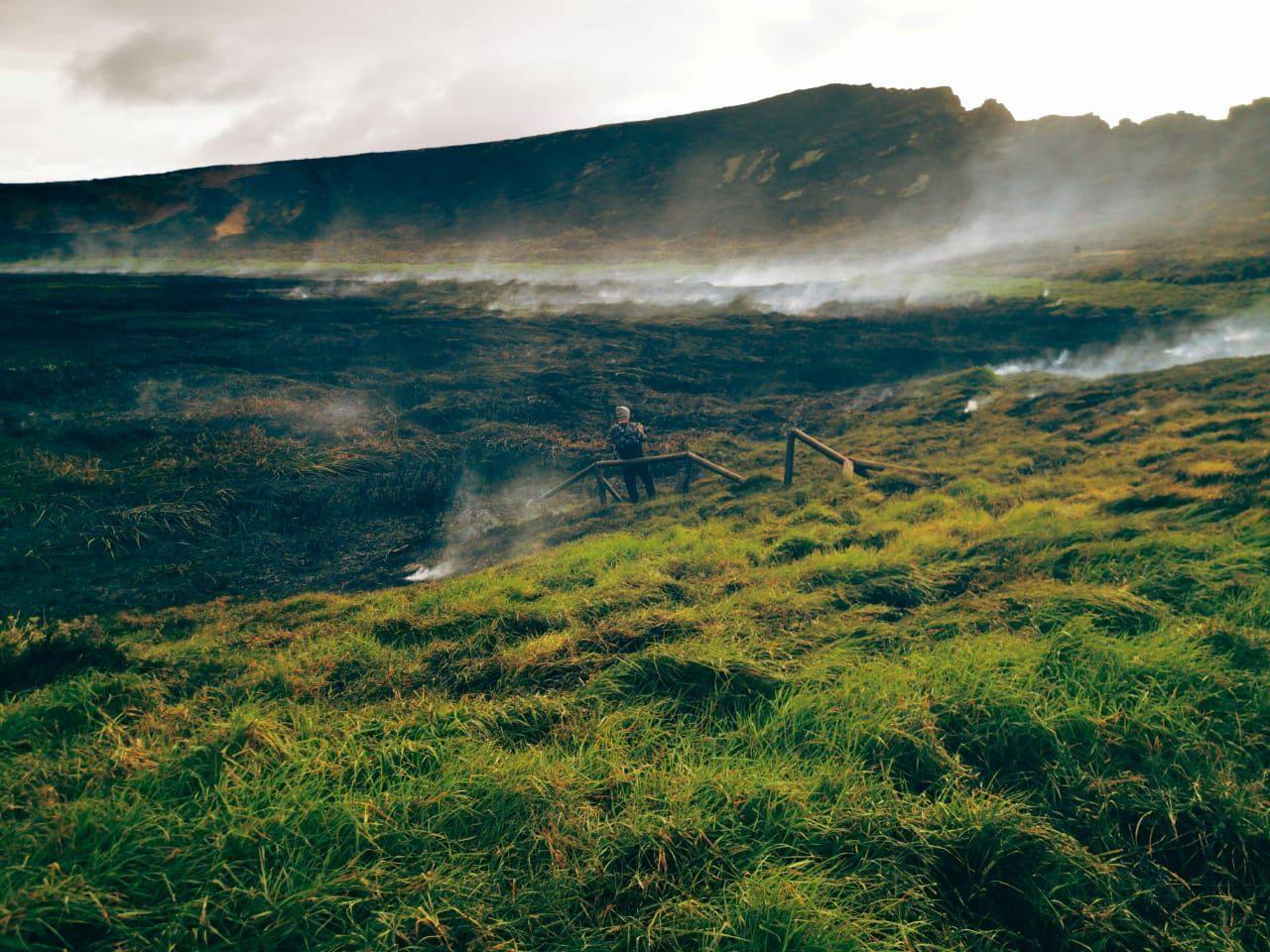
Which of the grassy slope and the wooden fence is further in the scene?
the wooden fence

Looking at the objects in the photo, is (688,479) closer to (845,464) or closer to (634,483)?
(634,483)

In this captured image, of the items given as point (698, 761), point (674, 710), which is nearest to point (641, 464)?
point (674, 710)

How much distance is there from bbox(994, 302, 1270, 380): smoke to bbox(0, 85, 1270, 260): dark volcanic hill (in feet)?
69.0

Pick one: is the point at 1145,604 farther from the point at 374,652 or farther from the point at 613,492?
the point at 613,492

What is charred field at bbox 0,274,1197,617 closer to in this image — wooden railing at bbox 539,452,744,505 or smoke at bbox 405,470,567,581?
smoke at bbox 405,470,567,581

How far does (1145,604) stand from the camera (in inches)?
192

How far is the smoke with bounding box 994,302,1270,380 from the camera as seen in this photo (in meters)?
15.0

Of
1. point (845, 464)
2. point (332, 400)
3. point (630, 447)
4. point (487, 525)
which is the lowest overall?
point (487, 525)

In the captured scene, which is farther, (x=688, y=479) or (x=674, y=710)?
(x=688, y=479)

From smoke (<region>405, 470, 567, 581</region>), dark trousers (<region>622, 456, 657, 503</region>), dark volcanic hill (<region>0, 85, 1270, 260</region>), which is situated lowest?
smoke (<region>405, 470, 567, 581</region>)

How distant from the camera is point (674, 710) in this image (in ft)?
13.4

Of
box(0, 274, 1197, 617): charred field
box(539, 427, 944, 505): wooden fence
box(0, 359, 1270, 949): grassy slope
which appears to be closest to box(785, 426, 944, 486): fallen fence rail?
box(539, 427, 944, 505): wooden fence

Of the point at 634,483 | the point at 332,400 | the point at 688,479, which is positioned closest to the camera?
the point at 688,479

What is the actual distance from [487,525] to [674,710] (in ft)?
26.6
